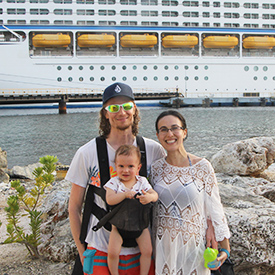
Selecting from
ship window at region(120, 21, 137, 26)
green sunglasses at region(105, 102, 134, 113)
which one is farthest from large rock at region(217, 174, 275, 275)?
ship window at region(120, 21, 137, 26)

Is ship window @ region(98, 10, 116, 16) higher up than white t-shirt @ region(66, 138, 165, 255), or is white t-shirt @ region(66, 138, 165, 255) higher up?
ship window @ region(98, 10, 116, 16)

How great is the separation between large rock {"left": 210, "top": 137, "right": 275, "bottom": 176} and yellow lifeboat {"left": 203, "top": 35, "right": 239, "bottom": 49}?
86.3 ft

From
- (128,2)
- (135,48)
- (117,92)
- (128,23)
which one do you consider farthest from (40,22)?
(117,92)

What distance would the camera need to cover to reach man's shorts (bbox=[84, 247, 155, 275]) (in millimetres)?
1492

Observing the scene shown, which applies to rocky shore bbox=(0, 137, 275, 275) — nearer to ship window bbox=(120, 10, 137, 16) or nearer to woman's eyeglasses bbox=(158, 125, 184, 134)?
woman's eyeglasses bbox=(158, 125, 184, 134)

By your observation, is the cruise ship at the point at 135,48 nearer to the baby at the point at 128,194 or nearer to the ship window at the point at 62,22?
the ship window at the point at 62,22

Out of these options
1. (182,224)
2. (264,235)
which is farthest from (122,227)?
(264,235)

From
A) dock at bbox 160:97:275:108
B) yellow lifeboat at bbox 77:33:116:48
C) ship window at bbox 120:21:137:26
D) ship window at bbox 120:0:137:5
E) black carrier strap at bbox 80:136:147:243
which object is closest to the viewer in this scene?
black carrier strap at bbox 80:136:147:243

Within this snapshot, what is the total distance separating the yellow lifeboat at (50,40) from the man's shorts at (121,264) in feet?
87.5

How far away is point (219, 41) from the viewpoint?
28.5 meters

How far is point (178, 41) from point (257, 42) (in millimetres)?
7773

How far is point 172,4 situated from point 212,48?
566 cm

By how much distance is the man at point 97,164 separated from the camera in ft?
5.08

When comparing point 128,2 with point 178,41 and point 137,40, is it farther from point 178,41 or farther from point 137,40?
point 178,41
